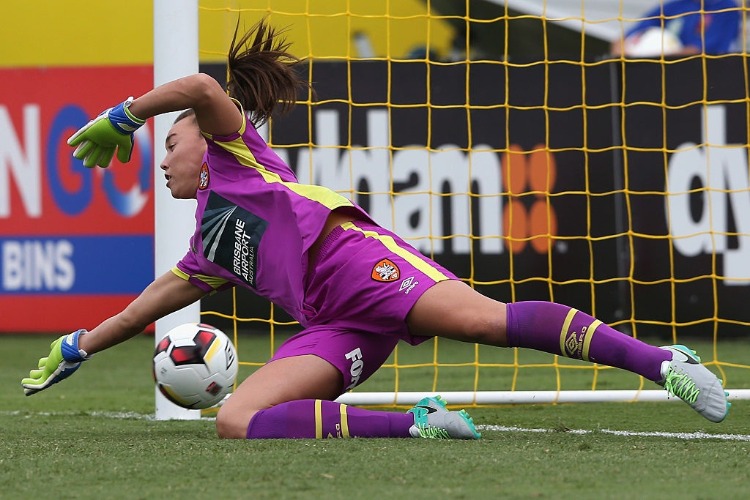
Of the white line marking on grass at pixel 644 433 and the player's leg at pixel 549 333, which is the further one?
the white line marking on grass at pixel 644 433

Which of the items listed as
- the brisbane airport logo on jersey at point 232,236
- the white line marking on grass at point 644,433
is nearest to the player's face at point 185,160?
the brisbane airport logo on jersey at point 232,236

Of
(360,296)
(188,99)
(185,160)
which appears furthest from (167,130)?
(360,296)

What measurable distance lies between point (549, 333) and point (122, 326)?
1.34 metres

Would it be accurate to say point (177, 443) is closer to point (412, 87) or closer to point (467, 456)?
point (467, 456)

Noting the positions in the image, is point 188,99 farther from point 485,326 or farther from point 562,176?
point 562,176

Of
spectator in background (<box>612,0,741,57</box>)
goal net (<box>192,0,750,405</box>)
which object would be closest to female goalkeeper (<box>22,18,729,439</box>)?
goal net (<box>192,0,750,405</box>)

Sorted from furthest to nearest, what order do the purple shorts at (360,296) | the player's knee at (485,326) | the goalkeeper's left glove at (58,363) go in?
the goalkeeper's left glove at (58,363) < the purple shorts at (360,296) < the player's knee at (485,326)

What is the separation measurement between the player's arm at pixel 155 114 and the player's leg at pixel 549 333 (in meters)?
0.75

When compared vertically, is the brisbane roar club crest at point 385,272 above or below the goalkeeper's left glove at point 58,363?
above

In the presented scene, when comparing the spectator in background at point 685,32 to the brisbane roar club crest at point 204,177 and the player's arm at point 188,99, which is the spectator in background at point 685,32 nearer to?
the brisbane roar club crest at point 204,177

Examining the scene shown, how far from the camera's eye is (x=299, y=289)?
3.45m

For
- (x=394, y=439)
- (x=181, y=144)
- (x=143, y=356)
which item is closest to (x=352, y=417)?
(x=394, y=439)

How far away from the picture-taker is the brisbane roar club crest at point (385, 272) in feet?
10.9

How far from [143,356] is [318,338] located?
3629 mm
